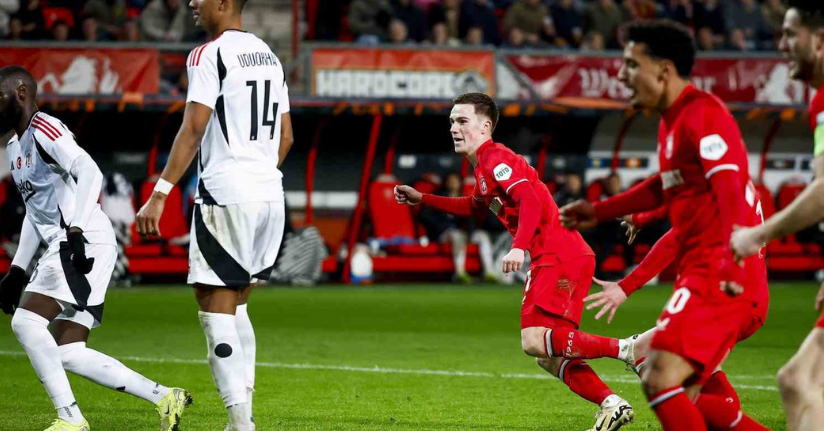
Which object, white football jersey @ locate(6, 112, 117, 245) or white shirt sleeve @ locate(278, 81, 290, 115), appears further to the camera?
white football jersey @ locate(6, 112, 117, 245)

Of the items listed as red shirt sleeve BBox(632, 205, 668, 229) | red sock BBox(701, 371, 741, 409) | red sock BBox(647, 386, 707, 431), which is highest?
red shirt sleeve BBox(632, 205, 668, 229)

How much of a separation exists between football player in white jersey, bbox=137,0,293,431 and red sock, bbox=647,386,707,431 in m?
1.94

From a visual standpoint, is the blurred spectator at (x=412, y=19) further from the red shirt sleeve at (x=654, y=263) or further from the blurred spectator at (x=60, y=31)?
the red shirt sleeve at (x=654, y=263)

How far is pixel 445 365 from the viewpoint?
30.9 feet

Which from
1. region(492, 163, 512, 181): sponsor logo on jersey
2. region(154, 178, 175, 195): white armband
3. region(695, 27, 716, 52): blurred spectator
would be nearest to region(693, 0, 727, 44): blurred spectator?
region(695, 27, 716, 52): blurred spectator

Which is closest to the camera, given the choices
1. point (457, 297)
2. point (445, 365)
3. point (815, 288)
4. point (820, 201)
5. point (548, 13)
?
point (820, 201)

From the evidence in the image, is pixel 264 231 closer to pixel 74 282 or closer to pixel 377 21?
pixel 74 282

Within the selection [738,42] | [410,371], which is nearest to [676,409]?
[410,371]

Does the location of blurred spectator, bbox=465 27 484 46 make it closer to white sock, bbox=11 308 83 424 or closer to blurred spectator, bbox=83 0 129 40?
blurred spectator, bbox=83 0 129 40

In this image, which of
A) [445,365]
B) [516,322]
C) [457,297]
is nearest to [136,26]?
[457,297]

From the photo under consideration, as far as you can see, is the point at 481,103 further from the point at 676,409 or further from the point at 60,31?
the point at 60,31

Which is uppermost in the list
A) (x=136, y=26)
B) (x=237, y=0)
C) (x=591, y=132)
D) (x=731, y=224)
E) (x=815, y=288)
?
(x=237, y=0)

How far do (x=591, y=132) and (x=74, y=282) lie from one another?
1480cm

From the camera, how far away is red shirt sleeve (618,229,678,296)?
4984 millimetres
